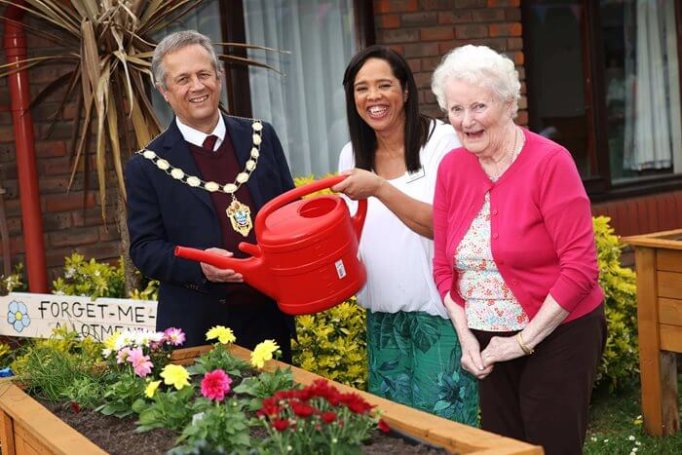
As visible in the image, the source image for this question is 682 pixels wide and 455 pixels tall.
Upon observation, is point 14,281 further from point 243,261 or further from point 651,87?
point 651,87

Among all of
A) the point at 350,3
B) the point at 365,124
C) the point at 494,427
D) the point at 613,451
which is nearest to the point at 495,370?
the point at 494,427

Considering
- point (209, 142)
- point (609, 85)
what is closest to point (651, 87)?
point (609, 85)

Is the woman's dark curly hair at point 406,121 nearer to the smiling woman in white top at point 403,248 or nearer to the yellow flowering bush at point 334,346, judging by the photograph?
the smiling woman in white top at point 403,248

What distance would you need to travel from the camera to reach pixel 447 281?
3189 millimetres

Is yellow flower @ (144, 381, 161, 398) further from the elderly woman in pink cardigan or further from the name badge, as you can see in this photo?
the name badge

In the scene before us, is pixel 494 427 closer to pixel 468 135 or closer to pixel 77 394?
pixel 468 135

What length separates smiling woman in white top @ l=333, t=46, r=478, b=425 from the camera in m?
3.50

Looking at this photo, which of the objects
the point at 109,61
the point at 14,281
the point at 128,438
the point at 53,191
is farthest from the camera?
the point at 53,191

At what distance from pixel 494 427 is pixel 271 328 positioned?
802 millimetres

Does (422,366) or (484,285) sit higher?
(484,285)

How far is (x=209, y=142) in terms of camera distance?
3.60 meters

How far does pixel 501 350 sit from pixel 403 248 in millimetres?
610

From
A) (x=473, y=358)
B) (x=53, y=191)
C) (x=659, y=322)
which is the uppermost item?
(x=53, y=191)

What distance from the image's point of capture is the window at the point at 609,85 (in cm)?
770
